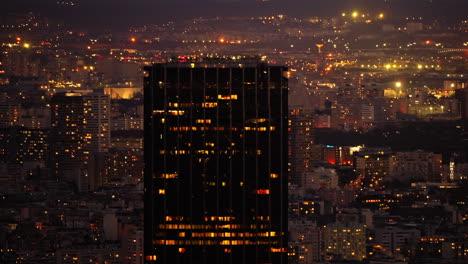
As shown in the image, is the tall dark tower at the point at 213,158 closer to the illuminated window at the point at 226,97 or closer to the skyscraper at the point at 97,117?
the illuminated window at the point at 226,97

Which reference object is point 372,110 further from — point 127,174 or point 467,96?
point 127,174

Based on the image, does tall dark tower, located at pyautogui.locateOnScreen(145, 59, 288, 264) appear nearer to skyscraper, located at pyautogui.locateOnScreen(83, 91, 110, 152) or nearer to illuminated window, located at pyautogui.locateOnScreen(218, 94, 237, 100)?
illuminated window, located at pyautogui.locateOnScreen(218, 94, 237, 100)

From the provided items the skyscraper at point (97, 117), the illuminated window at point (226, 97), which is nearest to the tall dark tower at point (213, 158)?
the illuminated window at point (226, 97)

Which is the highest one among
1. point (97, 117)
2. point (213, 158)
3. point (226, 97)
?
point (226, 97)

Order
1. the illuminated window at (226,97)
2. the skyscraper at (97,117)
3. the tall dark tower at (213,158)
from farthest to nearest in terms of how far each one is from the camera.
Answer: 1. the skyscraper at (97,117)
2. the illuminated window at (226,97)
3. the tall dark tower at (213,158)

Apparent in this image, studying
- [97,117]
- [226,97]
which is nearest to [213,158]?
[226,97]

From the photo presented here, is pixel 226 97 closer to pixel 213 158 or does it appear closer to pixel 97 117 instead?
pixel 213 158

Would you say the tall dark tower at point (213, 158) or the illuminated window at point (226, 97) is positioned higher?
the illuminated window at point (226, 97)

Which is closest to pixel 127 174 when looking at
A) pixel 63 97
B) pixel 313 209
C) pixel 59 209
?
pixel 59 209
